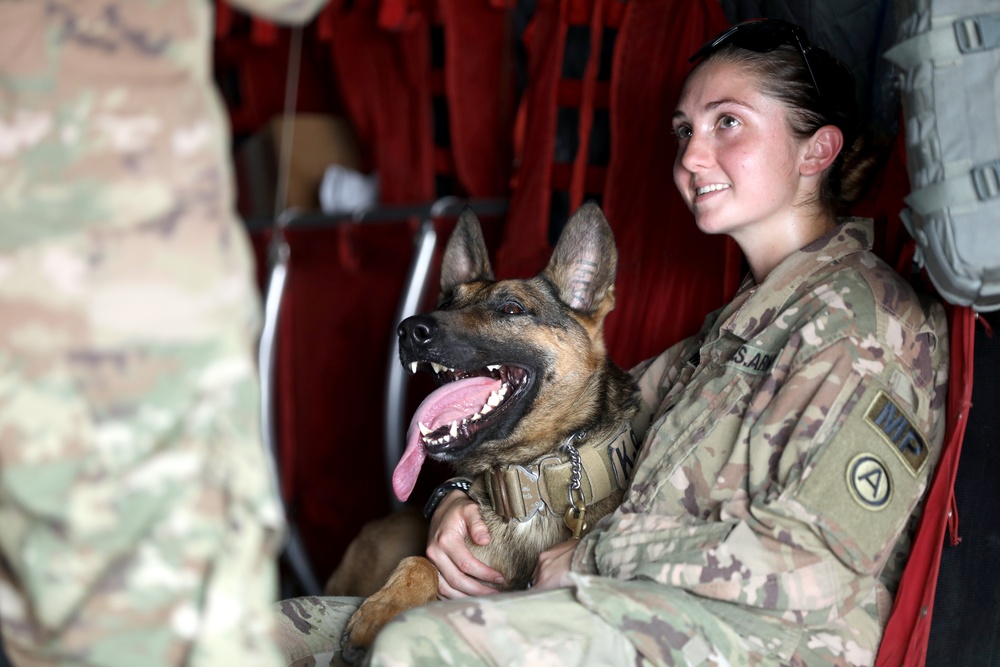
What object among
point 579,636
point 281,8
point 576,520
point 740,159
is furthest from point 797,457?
point 281,8

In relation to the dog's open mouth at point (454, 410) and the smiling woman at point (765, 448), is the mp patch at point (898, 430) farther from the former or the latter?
the dog's open mouth at point (454, 410)

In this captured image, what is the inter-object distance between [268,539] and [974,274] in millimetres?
1257

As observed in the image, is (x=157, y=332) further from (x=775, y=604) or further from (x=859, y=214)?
(x=859, y=214)

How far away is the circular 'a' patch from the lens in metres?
1.71

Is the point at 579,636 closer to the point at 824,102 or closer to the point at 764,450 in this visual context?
the point at 764,450

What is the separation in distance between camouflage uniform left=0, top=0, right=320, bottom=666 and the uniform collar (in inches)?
49.3

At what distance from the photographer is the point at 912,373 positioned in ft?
6.31

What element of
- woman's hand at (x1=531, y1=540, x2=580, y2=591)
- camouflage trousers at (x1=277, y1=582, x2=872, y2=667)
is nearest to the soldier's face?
woman's hand at (x1=531, y1=540, x2=580, y2=591)

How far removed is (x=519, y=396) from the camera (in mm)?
2488

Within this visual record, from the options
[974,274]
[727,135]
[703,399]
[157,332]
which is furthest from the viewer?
[727,135]

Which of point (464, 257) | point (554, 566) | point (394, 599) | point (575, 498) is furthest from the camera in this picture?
point (464, 257)

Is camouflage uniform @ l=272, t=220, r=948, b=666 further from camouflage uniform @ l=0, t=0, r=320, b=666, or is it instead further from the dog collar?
camouflage uniform @ l=0, t=0, r=320, b=666

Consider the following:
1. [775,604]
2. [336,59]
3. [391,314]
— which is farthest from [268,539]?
[336,59]

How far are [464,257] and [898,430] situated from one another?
5.05 feet
